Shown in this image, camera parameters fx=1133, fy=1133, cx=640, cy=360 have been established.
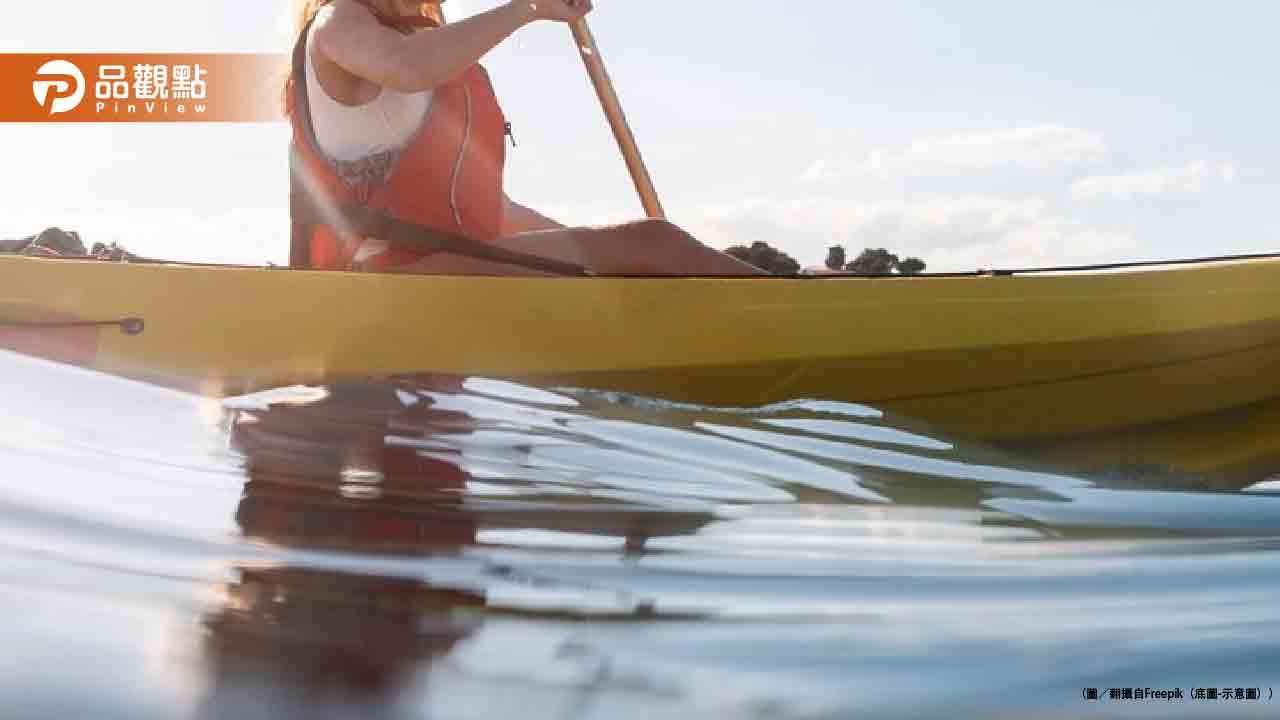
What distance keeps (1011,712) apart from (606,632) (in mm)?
247

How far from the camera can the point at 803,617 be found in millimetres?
768

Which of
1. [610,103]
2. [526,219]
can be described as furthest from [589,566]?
[610,103]

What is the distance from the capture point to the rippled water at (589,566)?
23.8 inches

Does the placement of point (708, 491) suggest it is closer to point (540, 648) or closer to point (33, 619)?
point (540, 648)

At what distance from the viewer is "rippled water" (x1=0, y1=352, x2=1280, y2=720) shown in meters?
0.60

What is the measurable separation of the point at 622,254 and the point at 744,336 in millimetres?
258

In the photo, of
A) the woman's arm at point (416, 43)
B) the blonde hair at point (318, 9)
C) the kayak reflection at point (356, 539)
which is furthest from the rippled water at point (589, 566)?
the blonde hair at point (318, 9)

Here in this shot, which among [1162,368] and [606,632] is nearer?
[606,632]

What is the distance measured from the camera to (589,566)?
36.0 inches

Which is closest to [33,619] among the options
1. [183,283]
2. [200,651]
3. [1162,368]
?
[200,651]

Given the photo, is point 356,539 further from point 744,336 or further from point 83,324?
point 83,324

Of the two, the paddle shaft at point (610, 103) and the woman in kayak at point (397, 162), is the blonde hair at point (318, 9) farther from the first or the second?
the paddle shaft at point (610, 103)

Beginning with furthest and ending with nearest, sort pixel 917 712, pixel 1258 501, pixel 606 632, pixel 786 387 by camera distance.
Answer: pixel 786 387
pixel 1258 501
pixel 606 632
pixel 917 712

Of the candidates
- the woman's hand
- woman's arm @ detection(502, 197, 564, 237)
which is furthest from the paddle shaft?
the woman's hand
